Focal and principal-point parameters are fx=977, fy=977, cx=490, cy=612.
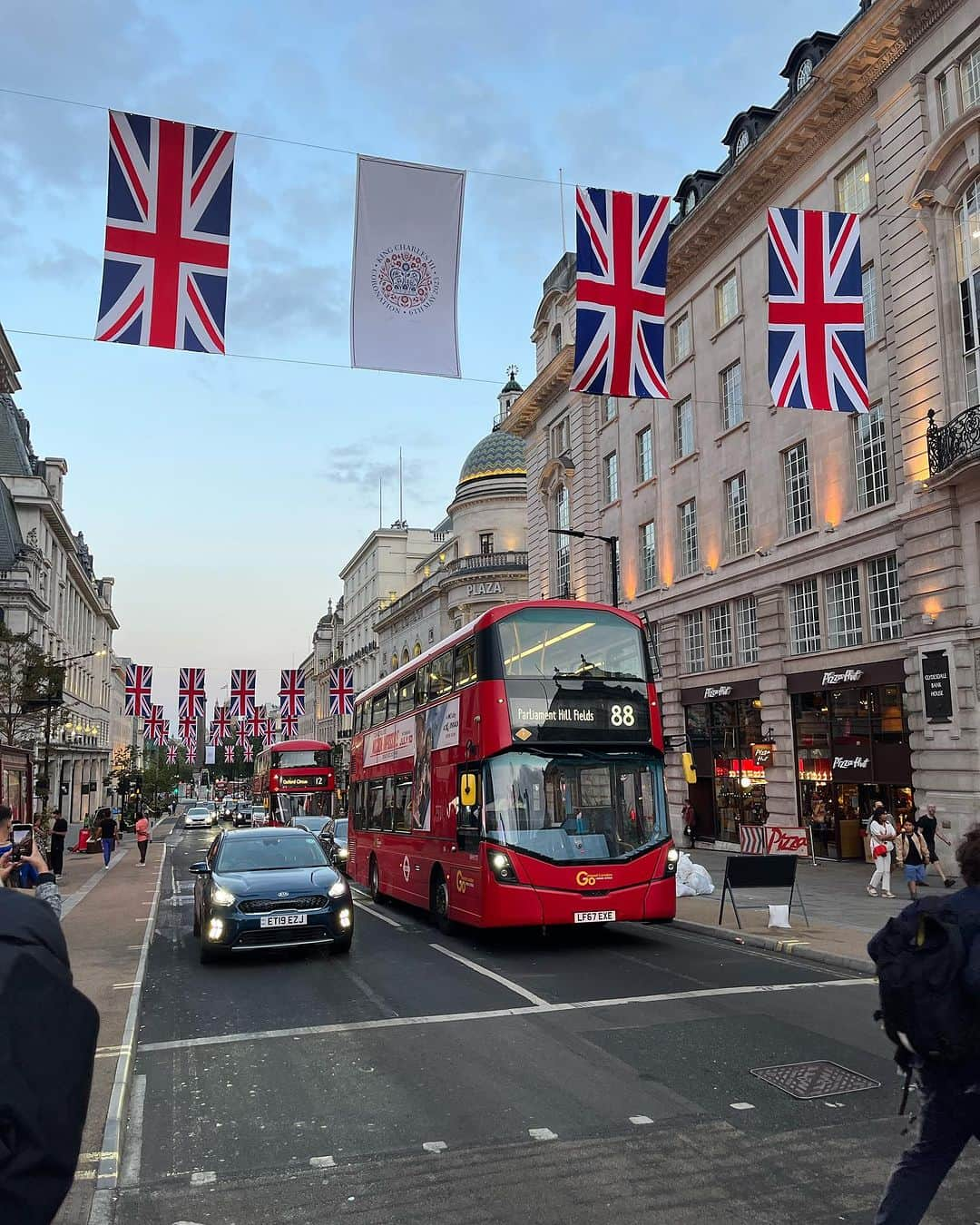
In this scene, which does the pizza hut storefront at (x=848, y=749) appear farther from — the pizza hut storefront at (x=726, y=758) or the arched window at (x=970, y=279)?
the arched window at (x=970, y=279)

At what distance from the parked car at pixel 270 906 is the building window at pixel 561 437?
30751 millimetres

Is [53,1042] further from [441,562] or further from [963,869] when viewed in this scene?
[441,562]

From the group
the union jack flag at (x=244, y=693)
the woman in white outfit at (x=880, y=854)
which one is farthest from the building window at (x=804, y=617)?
the union jack flag at (x=244, y=693)

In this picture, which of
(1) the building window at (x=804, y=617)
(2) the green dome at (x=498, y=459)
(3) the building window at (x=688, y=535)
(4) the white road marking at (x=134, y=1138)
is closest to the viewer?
(4) the white road marking at (x=134, y=1138)

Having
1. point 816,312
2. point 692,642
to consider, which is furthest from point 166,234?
point 692,642

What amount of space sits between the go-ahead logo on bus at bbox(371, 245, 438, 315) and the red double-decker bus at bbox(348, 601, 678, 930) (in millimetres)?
4582

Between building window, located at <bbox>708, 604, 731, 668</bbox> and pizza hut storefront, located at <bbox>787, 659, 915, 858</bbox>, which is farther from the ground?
building window, located at <bbox>708, 604, 731, 668</bbox>

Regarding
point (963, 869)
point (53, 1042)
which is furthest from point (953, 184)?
point (53, 1042)

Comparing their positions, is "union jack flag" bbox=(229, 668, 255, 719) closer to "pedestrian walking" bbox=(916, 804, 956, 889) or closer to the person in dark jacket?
"pedestrian walking" bbox=(916, 804, 956, 889)

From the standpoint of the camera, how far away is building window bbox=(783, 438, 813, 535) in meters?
26.0

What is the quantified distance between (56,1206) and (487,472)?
205 feet

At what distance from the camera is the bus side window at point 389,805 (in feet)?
61.1

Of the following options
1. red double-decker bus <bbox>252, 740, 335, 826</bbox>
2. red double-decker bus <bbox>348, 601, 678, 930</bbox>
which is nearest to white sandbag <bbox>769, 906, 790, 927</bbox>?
red double-decker bus <bbox>348, 601, 678, 930</bbox>

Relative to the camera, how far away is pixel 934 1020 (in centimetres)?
384
